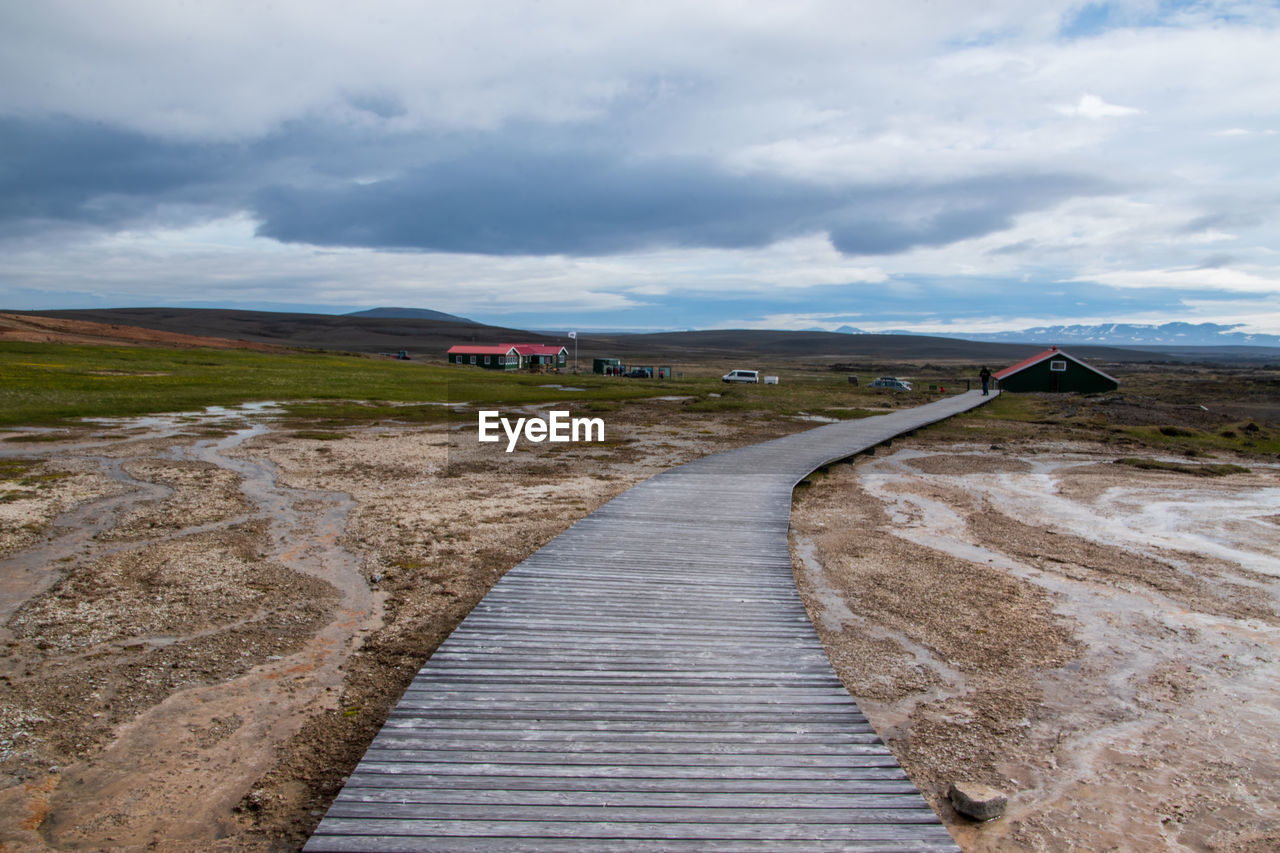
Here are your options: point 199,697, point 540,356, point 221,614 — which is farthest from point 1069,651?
point 540,356

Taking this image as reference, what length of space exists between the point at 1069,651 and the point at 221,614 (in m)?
10.3

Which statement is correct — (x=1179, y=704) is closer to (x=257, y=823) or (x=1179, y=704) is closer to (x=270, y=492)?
(x=257, y=823)

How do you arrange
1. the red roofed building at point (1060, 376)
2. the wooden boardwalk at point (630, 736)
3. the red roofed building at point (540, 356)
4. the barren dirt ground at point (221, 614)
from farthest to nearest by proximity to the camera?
1. the red roofed building at point (540, 356)
2. the red roofed building at point (1060, 376)
3. the barren dirt ground at point (221, 614)
4. the wooden boardwalk at point (630, 736)

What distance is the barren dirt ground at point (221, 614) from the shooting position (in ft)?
20.0

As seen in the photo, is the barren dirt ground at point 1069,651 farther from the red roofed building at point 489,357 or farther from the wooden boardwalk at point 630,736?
the red roofed building at point 489,357

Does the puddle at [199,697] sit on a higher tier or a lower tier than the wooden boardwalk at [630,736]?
lower

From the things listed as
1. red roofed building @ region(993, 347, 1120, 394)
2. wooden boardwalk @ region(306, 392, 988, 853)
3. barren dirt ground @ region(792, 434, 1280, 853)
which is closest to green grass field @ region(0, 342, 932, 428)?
red roofed building @ region(993, 347, 1120, 394)

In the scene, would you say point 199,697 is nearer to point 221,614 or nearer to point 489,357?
point 221,614

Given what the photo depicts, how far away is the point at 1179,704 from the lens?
808 centimetres

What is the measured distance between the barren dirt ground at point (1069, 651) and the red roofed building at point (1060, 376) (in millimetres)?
40413

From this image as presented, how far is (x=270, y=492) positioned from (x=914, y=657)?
45.1ft

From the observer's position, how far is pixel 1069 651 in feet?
30.9

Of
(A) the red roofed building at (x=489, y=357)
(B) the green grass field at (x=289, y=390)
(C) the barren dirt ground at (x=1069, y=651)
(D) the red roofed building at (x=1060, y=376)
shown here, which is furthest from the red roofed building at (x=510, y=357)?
(C) the barren dirt ground at (x=1069, y=651)

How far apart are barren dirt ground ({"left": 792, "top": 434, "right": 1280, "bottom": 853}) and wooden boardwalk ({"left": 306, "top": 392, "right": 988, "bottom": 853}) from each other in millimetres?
1059
